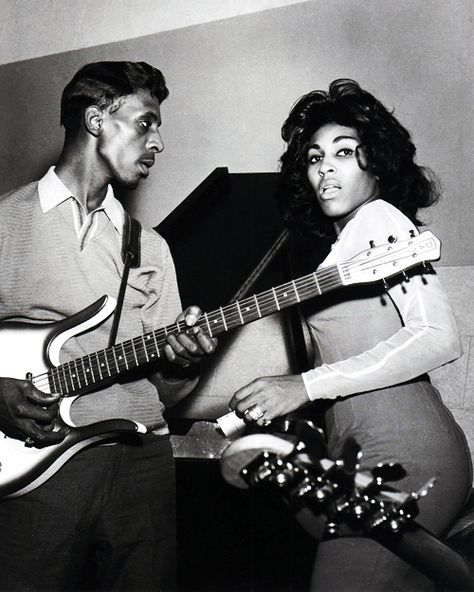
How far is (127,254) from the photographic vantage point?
6.11ft

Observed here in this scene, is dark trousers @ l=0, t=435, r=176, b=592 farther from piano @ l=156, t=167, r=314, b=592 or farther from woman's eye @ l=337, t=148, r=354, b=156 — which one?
woman's eye @ l=337, t=148, r=354, b=156

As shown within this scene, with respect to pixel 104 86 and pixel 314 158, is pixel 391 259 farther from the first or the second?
pixel 104 86

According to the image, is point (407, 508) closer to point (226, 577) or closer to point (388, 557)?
point (388, 557)

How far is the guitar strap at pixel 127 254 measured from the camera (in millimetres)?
1765

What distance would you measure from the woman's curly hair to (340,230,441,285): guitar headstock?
0.34 meters

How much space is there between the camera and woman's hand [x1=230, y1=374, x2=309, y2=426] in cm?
144

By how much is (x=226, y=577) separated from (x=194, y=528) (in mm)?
192

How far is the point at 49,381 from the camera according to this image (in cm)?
168

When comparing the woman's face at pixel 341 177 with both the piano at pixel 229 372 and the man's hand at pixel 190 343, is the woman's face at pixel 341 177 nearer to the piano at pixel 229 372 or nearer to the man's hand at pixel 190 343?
the piano at pixel 229 372

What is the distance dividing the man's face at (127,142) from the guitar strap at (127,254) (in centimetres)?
13

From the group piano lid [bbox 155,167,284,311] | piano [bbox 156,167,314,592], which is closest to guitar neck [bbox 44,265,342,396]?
piano [bbox 156,167,314,592]

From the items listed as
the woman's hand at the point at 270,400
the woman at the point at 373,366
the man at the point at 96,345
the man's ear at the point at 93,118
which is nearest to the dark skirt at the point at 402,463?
the woman at the point at 373,366

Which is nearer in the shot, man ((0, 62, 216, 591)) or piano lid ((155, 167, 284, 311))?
man ((0, 62, 216, 591))

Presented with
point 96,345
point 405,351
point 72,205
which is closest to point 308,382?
point 405,351
